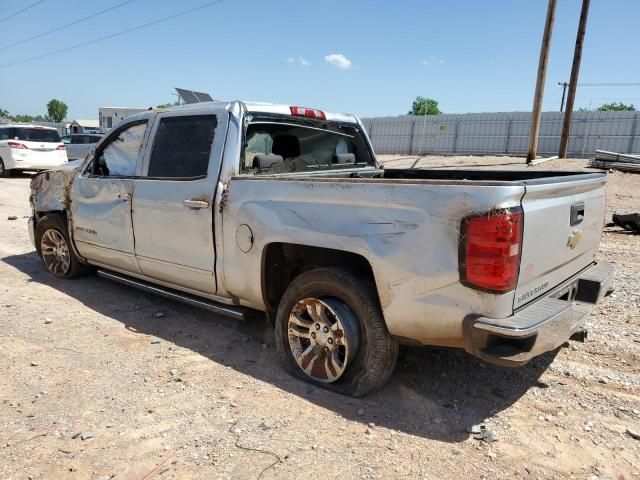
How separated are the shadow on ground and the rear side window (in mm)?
1340

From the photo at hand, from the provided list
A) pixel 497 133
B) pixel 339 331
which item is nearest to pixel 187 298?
pixel 339 331

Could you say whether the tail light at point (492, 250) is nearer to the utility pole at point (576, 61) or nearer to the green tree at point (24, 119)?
the utility pole at point (576, 61)

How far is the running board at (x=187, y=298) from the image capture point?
12.6 feet

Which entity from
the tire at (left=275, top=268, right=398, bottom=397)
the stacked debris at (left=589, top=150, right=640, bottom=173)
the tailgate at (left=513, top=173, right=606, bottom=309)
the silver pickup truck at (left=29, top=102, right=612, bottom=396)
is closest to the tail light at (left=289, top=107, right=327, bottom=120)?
the silver pickup truck at (left=29, top=102, right=612, bottom=396)

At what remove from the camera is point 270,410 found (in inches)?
121

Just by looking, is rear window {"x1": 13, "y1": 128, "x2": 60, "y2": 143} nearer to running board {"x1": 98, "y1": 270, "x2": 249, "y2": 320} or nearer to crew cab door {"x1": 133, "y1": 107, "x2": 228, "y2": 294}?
running board {"x1": 98, "y1": 270, "x2": 249, "y2": 320}

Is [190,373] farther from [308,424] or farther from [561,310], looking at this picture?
[561,310]

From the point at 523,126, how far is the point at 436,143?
515 cm

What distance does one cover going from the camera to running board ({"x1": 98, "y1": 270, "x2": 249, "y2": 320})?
3830 mm

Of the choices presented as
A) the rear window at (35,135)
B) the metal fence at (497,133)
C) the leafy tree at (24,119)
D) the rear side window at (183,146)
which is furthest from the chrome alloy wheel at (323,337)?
the leafy tree at (24,119)

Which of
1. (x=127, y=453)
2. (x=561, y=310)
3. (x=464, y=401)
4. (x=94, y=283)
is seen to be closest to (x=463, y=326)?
(x=561, y=310)

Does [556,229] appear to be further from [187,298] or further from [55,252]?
[55,252]

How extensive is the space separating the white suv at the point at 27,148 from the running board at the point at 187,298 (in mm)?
13808

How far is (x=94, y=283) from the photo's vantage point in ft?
18.4
